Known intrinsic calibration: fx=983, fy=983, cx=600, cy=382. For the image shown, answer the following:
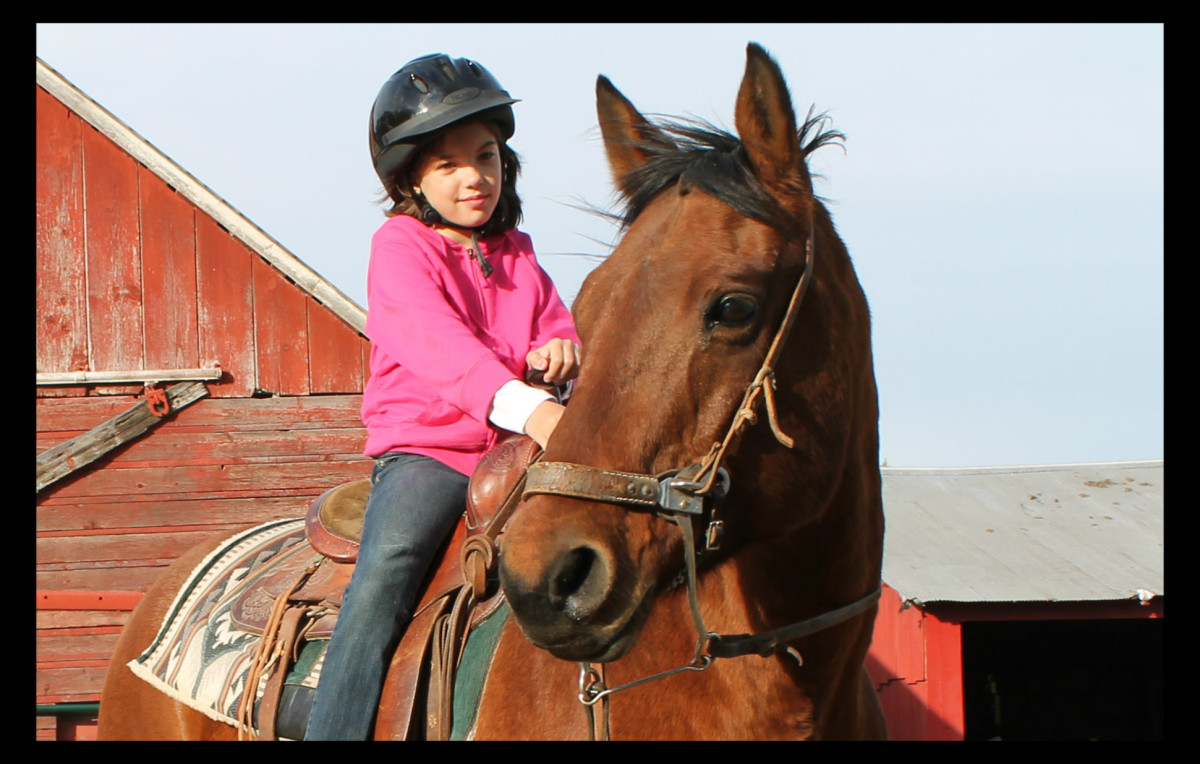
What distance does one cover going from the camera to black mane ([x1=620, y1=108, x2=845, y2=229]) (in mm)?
2189

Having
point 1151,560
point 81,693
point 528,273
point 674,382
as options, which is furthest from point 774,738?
point 81,693

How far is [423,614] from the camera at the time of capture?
8.85 feet

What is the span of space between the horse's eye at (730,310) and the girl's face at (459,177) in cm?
127

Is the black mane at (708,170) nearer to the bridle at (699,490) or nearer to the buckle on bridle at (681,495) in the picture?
the bridle at (699,490)

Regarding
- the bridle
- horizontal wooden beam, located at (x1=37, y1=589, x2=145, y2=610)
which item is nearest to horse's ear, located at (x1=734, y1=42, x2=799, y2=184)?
the bridle

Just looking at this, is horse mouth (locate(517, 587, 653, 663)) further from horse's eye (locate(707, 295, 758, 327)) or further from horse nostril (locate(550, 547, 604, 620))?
horse's eye (locate(707, 295, 758, 327))

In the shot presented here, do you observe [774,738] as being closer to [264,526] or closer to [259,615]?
[259,615]

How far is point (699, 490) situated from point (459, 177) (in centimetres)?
153

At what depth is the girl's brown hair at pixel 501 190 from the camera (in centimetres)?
312

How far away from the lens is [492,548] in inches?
102

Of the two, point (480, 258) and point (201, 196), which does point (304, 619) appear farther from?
point (201, 196)

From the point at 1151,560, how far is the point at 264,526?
24.8ft

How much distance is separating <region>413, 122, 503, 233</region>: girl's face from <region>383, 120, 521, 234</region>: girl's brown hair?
29 millimetres

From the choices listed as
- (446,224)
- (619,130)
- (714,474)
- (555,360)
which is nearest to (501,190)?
(446,224)
